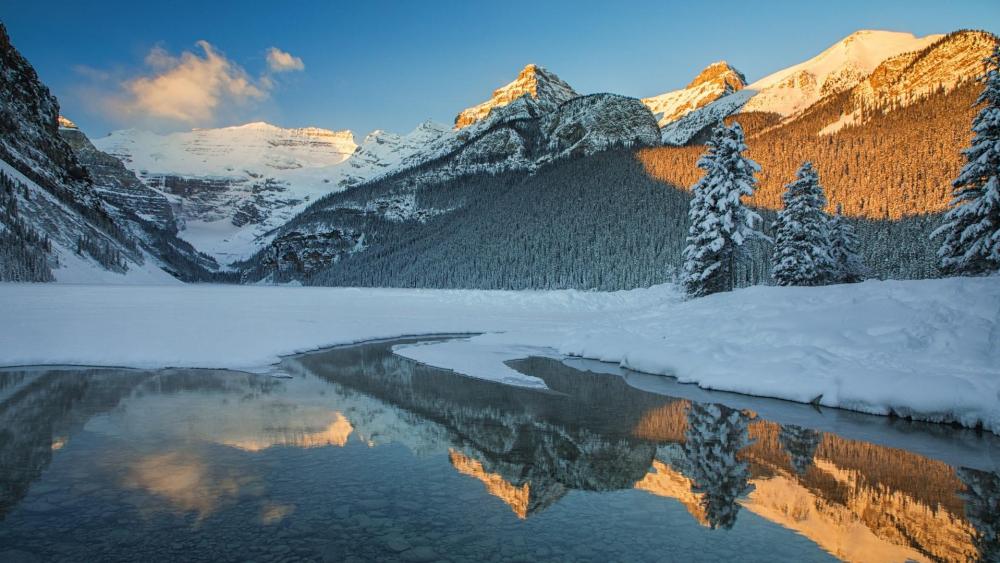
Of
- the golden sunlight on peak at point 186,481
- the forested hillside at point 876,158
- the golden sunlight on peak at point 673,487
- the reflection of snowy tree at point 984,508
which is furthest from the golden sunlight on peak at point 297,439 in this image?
the forested hillside at point 876,158

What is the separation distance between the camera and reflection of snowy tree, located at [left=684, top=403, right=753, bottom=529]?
6.98 meters

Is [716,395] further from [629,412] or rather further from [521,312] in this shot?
[521,312]

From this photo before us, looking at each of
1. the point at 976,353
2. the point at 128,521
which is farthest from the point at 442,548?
the point at 976,353

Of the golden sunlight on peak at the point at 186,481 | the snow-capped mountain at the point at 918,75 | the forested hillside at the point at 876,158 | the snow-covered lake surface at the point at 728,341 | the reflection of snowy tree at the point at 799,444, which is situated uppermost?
the snow-capped mountain at the point at 918,75

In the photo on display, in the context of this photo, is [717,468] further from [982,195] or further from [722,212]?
[722,212]

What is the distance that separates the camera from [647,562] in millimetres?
5375

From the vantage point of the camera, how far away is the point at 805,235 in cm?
3606

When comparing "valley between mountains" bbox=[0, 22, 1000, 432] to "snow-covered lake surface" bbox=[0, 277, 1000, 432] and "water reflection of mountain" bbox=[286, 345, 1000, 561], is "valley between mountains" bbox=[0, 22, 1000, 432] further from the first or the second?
"water reflection of mountain" bbox=[286, 345, 1000, 561]

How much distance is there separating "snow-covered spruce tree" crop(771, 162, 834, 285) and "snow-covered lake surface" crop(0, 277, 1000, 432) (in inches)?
689

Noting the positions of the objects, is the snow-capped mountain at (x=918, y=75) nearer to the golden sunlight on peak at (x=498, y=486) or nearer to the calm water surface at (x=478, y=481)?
the calm water surface at (x=478, y=481)

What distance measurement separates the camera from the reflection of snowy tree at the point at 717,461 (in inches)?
275

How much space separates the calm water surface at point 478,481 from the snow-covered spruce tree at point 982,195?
17167mm

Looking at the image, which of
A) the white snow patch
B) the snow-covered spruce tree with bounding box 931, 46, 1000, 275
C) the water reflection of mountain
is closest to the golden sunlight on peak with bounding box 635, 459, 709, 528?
the water reflection of mountain

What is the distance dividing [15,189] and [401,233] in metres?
102
